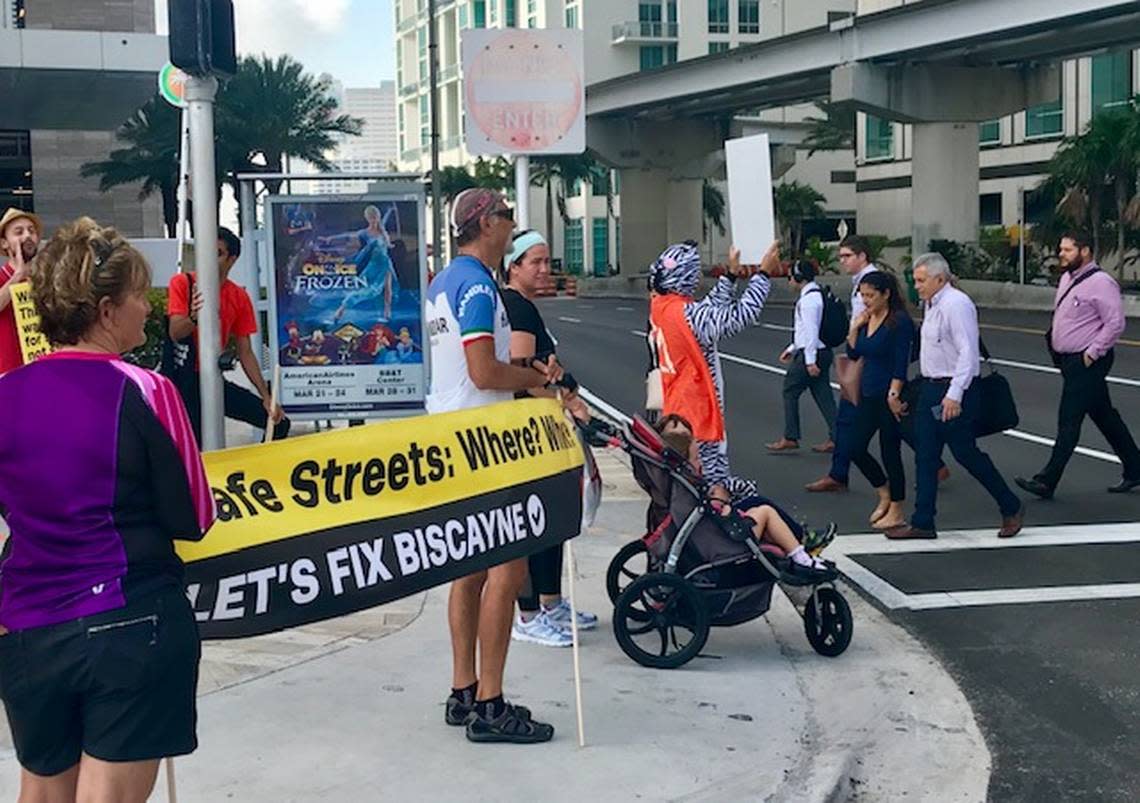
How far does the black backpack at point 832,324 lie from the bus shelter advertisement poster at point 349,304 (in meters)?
3.86

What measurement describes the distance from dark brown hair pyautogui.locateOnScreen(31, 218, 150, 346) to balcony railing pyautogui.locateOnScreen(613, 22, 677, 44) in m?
88.6

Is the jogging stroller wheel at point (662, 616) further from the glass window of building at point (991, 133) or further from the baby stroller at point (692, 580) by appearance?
the glass window of building at point (991, 133)

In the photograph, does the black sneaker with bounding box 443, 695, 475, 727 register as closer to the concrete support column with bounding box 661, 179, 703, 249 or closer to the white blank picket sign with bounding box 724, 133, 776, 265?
the white blank picket sign with bounding box 724, 133, 776, 265

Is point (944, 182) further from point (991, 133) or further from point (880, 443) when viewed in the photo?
point (880, 443)

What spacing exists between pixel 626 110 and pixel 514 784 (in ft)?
168

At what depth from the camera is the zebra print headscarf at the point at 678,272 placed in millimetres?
7629

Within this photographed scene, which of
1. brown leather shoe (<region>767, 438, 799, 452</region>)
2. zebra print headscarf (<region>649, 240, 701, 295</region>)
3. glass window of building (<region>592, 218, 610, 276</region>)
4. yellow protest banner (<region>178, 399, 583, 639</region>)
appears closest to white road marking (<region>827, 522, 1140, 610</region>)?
zebra print headscarf (<region>649, 240, 701, 295</region>)

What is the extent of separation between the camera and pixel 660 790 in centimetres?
498

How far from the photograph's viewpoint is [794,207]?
73.5 meters

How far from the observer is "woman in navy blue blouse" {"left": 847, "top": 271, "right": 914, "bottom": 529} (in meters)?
9.66

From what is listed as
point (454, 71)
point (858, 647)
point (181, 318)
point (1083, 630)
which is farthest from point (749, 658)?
point (454, 71)

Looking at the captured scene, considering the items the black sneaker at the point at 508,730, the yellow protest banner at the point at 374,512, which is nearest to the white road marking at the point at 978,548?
the black sneaker at the point at 508,730

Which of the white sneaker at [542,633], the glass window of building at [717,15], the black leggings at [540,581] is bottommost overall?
the white sneaker at [542,633]

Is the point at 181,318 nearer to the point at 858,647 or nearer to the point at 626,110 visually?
the point at 858,647
